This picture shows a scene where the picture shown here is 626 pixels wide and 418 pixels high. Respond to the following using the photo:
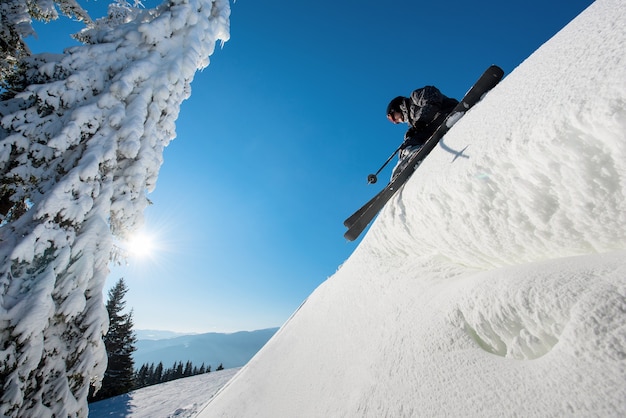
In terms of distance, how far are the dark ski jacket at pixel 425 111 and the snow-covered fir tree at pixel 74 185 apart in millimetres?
5165

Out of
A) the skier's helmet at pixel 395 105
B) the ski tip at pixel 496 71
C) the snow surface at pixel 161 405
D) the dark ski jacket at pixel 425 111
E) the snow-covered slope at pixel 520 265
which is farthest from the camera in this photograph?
the snow surface at pixel 161 405

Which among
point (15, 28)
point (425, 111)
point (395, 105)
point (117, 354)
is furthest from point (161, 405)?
point (117, 354)

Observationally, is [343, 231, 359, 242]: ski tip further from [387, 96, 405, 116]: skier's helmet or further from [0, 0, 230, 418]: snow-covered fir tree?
[0, 0, 230, 418]: snow-covered fir tree

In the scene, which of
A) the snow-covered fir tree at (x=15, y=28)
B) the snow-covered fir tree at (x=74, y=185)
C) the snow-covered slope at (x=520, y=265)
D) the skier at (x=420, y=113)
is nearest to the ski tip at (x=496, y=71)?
the skier at (x=420, y=113)

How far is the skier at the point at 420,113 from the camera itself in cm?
419

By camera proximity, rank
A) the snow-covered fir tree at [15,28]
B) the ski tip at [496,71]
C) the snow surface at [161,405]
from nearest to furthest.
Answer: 1. the ski tip at [496,71]
2. the snow-covered fir tree at [15,28]
3. the snow surface at [161,405]

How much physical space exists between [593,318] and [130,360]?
32485 millimetres

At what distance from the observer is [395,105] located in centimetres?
493

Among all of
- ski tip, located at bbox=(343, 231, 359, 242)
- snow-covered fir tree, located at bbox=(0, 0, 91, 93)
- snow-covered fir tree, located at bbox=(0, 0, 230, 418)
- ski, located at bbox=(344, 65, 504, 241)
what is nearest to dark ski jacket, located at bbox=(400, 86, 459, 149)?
ski, located at bbox=(344, 65, 504, 241)

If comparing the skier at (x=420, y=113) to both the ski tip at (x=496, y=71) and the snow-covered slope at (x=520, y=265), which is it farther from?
the snow-covered slope at (x=520, y=265)

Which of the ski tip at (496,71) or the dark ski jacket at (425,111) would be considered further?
the dark ski jacket at (425,111)

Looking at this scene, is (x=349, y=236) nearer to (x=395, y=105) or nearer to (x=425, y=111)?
(x=425, y=111)

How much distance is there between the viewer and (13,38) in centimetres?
570

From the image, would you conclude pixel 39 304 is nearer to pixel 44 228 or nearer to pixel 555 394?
pixel 44 228
